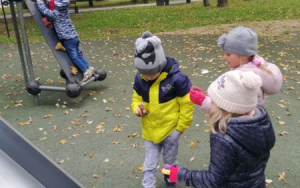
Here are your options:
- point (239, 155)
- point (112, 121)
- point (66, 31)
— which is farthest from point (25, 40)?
point (239, 155)

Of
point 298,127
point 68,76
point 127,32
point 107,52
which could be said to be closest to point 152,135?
point 298,127

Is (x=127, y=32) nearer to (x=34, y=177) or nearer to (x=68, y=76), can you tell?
(x=68, y=76)

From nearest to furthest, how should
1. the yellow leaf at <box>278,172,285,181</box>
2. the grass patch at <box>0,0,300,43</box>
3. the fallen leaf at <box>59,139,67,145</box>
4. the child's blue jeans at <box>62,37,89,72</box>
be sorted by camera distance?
the yellow leaf at <box>278,172,285,181</box> < the fallen leaf at <box>59,139,67,145</box> < the child's blue jeans at <box>62,37,89,72</box> < the grass patch at <box>0,0,300,43</box>

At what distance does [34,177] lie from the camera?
131cm

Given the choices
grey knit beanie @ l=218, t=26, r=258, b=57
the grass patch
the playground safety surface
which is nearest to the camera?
grey knit beanie @ l=218, t=26, r=258, b=57

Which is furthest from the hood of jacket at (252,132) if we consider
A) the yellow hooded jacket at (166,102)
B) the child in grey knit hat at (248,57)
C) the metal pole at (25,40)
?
the metal pole at (25,40)

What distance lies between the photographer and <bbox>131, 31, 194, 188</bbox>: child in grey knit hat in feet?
9.41

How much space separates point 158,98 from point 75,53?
3.23 meters

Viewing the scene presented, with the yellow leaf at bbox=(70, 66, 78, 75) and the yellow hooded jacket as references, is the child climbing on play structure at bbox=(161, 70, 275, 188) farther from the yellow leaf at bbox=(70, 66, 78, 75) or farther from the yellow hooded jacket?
the yellow leaf at bbox=(70, 66, 78, 75)

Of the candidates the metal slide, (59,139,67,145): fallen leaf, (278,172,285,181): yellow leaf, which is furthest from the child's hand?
the metal slide

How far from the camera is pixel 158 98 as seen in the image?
117 inches

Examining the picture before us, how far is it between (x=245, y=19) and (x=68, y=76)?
9.56m

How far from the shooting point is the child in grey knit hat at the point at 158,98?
2867 mm

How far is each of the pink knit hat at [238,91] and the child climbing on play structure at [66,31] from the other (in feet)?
13.2
